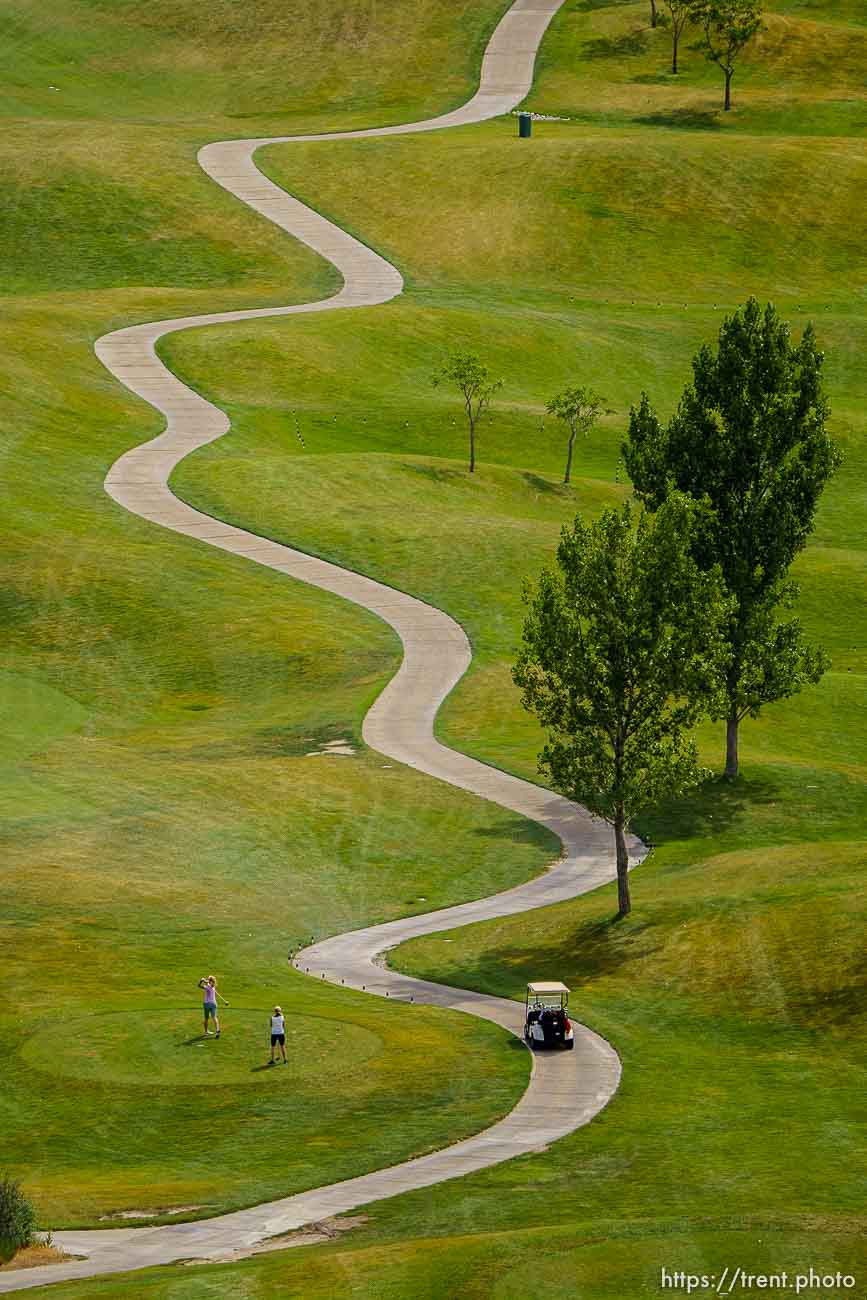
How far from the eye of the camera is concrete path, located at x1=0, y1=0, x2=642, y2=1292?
41.3 meters

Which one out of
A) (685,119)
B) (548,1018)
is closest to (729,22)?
(685,119)

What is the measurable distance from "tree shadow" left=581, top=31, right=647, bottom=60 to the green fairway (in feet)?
1.60

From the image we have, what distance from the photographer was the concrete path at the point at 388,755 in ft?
136

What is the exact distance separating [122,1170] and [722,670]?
41.1 meters

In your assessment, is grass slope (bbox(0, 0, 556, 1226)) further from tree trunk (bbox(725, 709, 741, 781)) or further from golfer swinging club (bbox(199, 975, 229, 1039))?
tree trunk (bbox(725, 709, 741, 781))

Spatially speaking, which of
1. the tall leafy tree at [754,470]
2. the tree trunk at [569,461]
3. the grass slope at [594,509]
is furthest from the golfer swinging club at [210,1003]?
the tree trunk at [569,461]

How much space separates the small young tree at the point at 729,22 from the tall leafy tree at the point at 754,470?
346 ft

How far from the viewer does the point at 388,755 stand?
81375 millimetres

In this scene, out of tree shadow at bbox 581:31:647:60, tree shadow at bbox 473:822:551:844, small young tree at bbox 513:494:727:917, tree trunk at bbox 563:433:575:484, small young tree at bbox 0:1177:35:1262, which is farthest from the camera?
tree shadow at bbox 581:31:647:60

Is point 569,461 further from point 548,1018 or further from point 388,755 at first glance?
point 548,1018

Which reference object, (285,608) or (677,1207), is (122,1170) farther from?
(285,608)

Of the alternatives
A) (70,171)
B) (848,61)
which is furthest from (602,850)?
(848,61)

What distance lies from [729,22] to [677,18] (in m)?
11.1

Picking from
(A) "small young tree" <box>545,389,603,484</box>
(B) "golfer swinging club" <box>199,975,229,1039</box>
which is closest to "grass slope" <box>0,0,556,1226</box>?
(B) "golfer swinging club" <box>199,975,229,1039</box>
